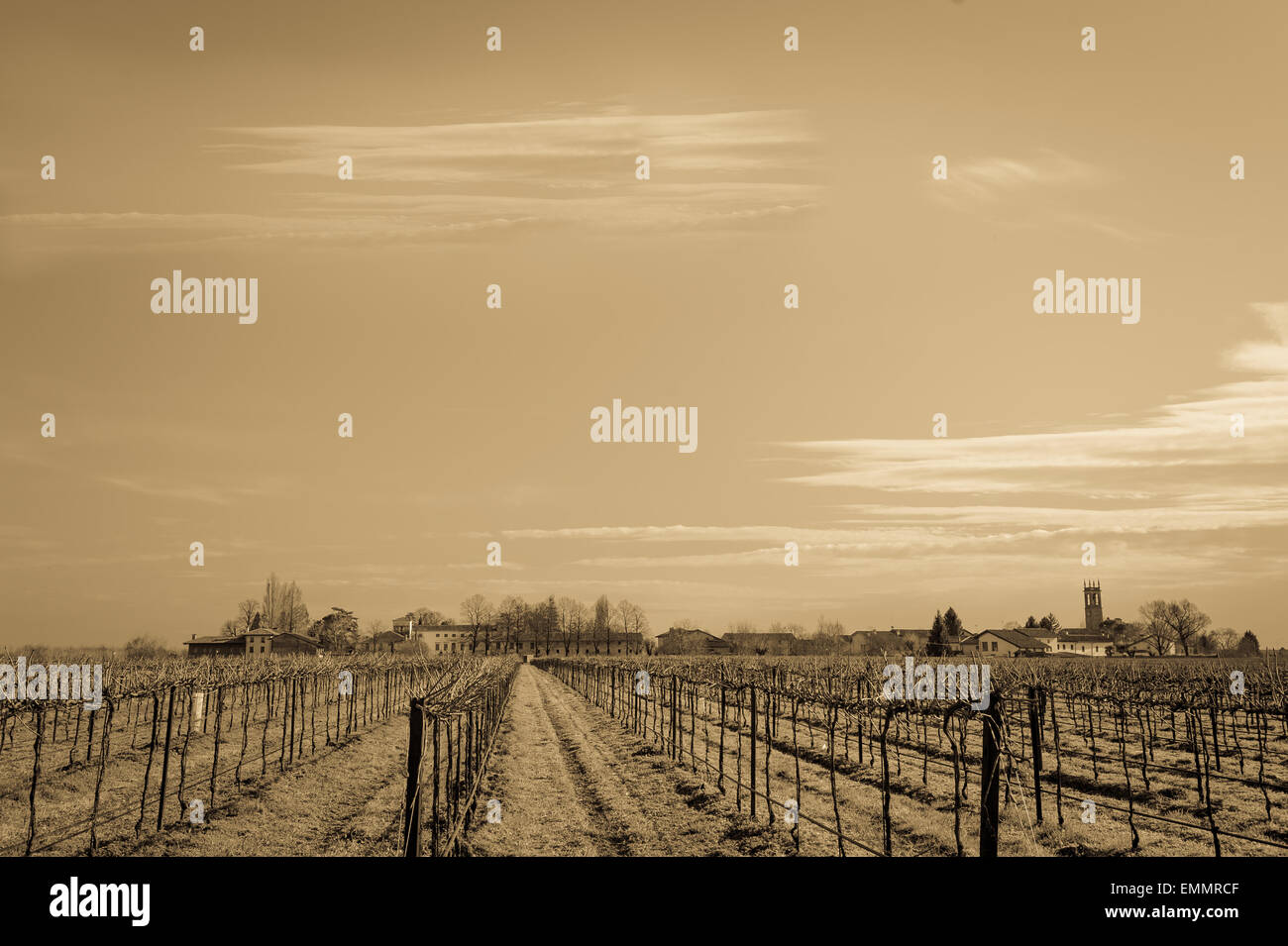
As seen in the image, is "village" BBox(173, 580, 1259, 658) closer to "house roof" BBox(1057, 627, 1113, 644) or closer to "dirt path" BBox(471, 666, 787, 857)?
"house roof" BBox(1057, 627, 1113, 644)

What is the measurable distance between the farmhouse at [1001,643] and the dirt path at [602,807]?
3974 inches

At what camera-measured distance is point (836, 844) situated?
15.8 m

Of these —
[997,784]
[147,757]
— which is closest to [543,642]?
[147,757]

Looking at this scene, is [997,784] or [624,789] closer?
[997,784]

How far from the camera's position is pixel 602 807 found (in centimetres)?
1897

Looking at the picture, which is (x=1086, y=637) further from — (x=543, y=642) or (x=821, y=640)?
(x=543, y=642)

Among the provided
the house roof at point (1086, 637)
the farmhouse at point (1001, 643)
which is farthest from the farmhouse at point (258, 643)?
the house roof at point (1086, 637)

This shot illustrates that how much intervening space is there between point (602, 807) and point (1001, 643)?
122 m

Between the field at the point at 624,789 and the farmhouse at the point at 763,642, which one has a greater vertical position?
the field at the point at 624,789

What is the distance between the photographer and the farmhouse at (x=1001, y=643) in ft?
393

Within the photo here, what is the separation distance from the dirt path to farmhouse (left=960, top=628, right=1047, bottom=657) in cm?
10095

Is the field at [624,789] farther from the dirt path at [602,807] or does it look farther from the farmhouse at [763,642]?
the farmhouse at [763,642]

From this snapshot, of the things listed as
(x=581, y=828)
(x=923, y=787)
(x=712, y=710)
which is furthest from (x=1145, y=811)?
(x=712, y=710)
